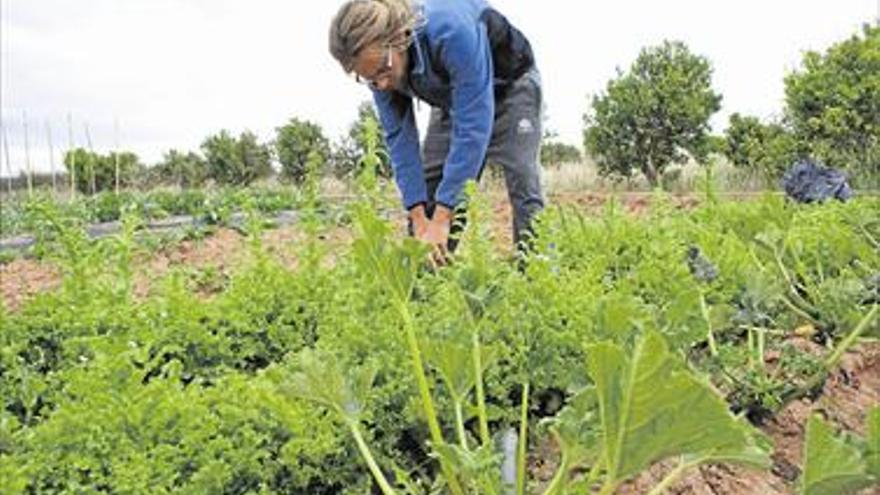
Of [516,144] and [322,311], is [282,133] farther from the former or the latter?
[322,311]

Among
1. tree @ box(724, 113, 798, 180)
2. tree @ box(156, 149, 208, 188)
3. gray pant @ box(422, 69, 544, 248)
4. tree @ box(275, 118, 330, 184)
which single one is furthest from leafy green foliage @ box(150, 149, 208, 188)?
gray pant @ box(422, 69, 544, 248)

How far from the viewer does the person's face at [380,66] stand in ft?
10.7

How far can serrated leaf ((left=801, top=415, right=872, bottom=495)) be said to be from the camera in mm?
1095

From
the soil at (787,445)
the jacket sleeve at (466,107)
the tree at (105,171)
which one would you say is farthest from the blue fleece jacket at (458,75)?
the tree at (105,171)

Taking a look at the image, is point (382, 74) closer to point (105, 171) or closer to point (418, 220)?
point (418, 220)

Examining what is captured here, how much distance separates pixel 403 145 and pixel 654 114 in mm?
15933

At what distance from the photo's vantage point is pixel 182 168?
2594 cm

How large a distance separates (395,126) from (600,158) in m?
17.2

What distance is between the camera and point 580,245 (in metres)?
3.21

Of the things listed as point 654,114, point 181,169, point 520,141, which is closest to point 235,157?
point 181,169

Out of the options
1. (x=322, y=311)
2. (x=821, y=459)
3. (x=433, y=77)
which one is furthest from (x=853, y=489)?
(x=433, y=77)

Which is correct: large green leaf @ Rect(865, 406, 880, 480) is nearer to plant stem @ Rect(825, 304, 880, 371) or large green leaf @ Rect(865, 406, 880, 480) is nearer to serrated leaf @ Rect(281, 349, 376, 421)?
serrated leaf @ Rect(281, 349, 376, 421)

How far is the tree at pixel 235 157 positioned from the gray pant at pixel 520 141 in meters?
21.0

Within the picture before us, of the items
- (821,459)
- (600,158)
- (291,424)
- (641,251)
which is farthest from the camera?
(600,158)
